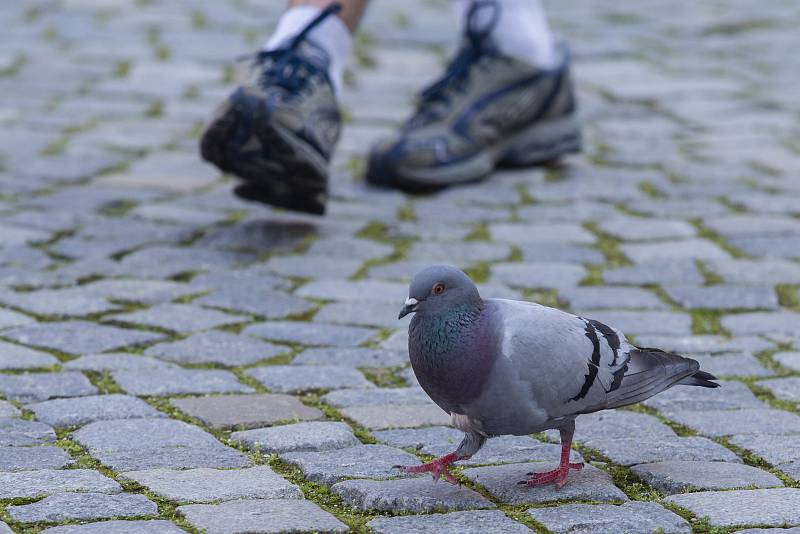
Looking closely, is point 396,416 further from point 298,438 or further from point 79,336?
point 79,336

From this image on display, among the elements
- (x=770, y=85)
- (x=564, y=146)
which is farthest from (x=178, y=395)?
(x=770, y=85)

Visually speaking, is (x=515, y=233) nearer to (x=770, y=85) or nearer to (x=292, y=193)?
(x=292, y=193)

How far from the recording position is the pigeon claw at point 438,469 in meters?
2.49

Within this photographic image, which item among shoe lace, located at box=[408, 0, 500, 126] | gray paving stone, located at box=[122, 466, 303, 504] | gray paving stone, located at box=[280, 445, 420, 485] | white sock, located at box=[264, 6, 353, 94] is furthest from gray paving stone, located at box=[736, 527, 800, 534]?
shoe lace, located at box=[408, 0, 500, 126]

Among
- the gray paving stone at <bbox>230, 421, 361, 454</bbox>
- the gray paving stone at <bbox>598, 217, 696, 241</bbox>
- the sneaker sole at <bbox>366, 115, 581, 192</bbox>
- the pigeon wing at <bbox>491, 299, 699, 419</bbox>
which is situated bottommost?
the gray paving stone at <bbox>230, 421, 361, 454</bbox>

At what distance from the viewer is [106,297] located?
3830 millimetres

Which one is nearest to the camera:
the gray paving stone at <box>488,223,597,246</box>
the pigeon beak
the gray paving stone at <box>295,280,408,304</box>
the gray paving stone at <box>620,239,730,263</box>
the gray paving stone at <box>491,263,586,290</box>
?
the pigeon beak

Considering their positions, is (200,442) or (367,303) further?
(367,303)

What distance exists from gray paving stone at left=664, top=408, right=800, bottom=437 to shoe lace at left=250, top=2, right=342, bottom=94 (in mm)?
1958

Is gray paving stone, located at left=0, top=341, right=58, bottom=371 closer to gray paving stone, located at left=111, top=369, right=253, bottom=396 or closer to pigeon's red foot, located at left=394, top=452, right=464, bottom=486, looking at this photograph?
gray paving stone, located at left=111, top=369, right=253, bottom=396

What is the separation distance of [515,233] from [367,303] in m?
0.98

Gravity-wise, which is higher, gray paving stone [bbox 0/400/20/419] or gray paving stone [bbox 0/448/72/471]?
gray paving stone [bbox 0/448/72/471]

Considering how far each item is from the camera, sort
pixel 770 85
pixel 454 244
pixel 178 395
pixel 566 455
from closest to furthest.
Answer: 1. pixel 566 455
2. pixel 178 395
3. pixel 454 244
4. pixel 770 85

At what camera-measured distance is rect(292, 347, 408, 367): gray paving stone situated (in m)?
3.37
